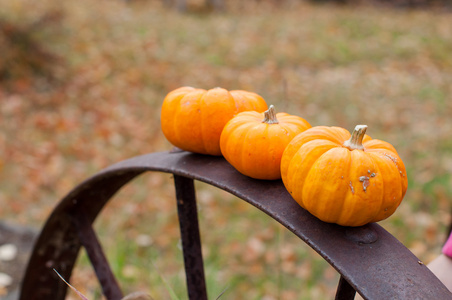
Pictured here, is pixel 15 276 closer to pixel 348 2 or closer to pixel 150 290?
pixel 150 290

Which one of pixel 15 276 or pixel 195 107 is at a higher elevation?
pixel 195 107

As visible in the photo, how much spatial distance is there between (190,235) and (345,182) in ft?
2.39

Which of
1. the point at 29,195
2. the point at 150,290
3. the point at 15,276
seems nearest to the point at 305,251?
the point at 150,290

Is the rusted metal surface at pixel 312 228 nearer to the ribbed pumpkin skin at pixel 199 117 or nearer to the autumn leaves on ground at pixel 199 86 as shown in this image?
the ribbed pumpkin skin at pixel 199 117

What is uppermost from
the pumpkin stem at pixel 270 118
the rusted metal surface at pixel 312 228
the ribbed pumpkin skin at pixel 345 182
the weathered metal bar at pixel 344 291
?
the pumpkin stem at pixel 270 118

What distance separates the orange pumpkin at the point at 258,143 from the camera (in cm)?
109

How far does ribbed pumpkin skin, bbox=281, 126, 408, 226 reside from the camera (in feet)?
3.03

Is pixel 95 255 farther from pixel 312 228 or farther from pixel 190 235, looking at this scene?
pixel 312 228

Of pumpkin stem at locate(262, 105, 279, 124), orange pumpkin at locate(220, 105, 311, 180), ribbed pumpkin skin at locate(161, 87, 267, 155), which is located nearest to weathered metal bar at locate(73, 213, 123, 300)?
ribbed pumpkin skin at locate(161, 87, 267, 155)

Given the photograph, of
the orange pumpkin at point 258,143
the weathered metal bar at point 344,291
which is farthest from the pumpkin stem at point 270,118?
the weathered metal bar at point 344,291

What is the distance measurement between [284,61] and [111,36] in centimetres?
342

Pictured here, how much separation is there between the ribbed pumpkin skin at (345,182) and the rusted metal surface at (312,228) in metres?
0.04

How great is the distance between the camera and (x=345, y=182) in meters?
0.93

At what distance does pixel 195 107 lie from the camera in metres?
1.24
